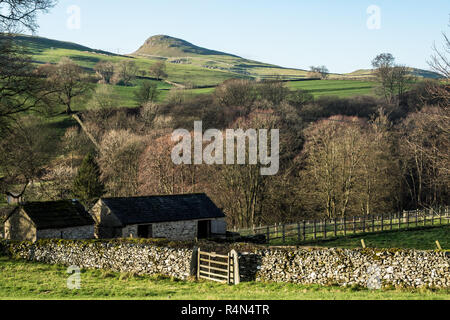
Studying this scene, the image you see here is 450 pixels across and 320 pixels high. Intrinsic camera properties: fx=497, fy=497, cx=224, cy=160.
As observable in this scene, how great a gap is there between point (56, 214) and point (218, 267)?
1559cm

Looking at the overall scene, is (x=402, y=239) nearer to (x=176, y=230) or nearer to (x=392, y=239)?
(x=392, y=239)

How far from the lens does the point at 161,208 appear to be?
115 feet

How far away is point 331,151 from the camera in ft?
159

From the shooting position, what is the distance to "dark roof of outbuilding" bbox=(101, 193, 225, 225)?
111ft

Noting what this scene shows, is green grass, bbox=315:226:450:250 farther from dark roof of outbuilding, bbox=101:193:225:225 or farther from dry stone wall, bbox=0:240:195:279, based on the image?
dry stone wall, bbox=0:240:195:279

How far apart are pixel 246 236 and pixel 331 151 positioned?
695 inches

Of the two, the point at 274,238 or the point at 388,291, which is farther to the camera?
the point at 274,238

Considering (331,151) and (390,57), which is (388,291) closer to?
(331,151)

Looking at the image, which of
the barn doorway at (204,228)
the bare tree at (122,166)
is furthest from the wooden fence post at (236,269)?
the bare tree at (122,166)

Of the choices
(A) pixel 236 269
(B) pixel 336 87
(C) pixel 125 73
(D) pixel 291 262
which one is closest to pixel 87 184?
(A) pixel 236 269

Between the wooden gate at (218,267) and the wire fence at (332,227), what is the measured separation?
15.8m

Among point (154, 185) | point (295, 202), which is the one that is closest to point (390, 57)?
point (295, 202)

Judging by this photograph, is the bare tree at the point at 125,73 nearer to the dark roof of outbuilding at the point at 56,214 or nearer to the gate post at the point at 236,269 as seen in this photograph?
the dark roof of outbuilding at the point at 56,214

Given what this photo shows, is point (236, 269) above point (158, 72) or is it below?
below
